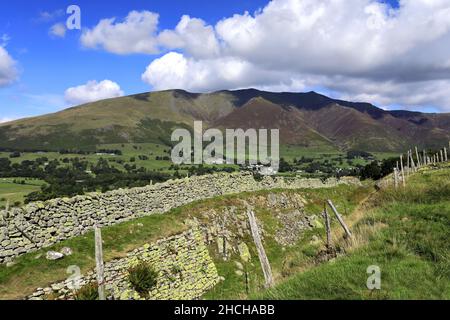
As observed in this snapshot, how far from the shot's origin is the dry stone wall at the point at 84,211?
17812mm

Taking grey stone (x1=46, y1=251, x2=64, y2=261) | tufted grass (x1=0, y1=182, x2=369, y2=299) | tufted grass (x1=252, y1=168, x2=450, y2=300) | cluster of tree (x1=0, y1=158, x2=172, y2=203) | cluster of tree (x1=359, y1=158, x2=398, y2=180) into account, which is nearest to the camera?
tufted grass (x1=252, y1=168, x2=450, y2=300)

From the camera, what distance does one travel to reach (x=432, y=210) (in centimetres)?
1706

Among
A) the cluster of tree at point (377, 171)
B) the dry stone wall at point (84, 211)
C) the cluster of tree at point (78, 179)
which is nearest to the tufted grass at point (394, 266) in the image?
the dry stone wall at point (84, 211)

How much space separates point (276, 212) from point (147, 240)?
20468 millimetres

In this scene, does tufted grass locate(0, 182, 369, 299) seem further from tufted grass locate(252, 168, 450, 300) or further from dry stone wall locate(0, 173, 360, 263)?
tufted grass locate(252, 168, 450, 300)

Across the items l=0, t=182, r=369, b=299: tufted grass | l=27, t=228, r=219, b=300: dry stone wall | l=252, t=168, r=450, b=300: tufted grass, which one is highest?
l=252, t=168, r=450, b=300: tufted grass

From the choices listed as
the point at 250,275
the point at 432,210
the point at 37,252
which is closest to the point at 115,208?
the point at 37,252

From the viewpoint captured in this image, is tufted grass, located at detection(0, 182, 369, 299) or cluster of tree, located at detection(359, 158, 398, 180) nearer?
tufted grass, located at detection(0, 182, 369, 299)

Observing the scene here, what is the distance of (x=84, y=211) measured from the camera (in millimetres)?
21938

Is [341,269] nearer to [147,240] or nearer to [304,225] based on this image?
[147,240]

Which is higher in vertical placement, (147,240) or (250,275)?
(147,240)

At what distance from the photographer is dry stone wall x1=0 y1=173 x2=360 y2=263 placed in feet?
58.4

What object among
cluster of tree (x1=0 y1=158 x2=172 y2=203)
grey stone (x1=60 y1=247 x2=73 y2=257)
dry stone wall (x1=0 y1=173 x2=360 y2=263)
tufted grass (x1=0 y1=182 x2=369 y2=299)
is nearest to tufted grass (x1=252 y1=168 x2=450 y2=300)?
tufted grass (x1=0 y1=182 x2=369 y2=299)
